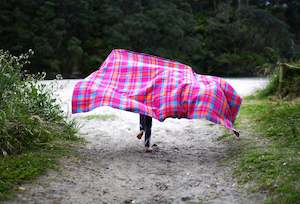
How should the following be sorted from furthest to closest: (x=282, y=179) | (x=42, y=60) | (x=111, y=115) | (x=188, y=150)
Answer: (x=42, y=60)
(x=111, y=115)
(x=188, y=150)
(x=282, y=179)

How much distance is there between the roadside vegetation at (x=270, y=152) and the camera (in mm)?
4199

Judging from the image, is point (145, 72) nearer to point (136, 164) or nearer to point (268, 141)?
point (136, 164)

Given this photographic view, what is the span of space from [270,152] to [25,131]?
8.93 ft

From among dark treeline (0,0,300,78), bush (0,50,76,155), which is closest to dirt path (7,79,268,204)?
bush (0,50,76,155)

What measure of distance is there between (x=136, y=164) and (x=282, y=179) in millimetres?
1715

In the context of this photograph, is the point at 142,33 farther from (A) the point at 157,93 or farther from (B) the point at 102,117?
(A) the point at 157,93

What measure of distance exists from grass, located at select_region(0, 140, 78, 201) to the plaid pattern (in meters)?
0.55

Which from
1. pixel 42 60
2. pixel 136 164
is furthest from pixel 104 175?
pixel 42 60

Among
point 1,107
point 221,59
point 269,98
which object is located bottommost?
point 221,59

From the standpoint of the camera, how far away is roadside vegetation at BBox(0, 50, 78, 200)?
4.48 meters

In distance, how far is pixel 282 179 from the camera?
4.33 m

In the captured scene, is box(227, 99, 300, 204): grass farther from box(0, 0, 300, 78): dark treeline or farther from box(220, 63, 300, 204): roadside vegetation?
box(0, 0, 300, 78): dark treeline

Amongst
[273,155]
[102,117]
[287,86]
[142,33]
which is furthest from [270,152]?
[142,33]

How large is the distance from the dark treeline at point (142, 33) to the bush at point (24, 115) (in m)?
13.3
